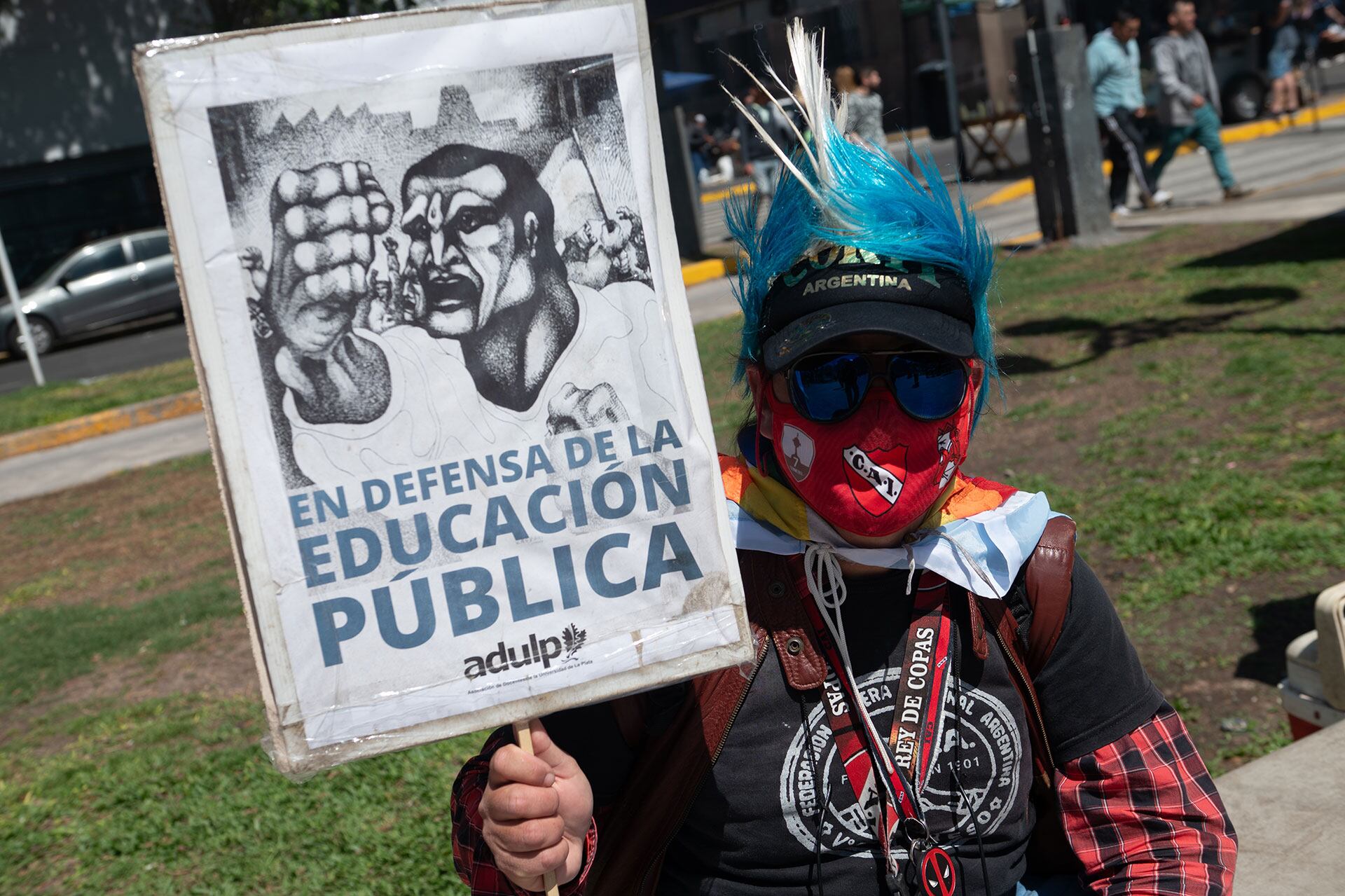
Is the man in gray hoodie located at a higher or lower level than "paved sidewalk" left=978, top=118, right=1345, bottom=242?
higher

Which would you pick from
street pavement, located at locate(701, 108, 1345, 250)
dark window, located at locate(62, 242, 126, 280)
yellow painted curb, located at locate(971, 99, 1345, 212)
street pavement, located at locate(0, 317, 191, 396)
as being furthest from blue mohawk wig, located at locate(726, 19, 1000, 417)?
dark window, located at locate(62, 242, 126, 280)

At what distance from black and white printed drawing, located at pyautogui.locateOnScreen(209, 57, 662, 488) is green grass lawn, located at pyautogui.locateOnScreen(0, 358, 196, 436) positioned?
400 inches

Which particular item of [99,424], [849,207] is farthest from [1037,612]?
[99,424]

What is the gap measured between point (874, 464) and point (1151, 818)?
665 mm

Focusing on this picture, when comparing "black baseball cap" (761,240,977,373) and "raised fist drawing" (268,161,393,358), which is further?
"black baseball cap" (761,240,977,373)

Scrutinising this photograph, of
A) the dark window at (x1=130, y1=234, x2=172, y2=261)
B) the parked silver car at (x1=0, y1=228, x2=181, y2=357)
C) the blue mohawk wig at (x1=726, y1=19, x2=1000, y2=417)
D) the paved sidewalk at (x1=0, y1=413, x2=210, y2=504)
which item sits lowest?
the paved sidewalk at (x1=0, y1=413, x2=210, y2=504)

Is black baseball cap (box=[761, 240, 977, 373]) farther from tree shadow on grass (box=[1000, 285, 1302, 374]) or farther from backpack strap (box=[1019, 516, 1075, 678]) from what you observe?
tree shadow on grass (box=[1000, 285, 1302, 374])

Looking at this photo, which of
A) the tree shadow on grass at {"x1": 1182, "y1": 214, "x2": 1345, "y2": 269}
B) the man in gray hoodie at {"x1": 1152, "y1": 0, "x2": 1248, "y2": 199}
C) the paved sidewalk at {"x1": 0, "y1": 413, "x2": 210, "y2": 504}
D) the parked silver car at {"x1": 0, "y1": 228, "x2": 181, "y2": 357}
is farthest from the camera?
the parked silver car at {"x1": 0, "y1": 228, "x2": 181, "y2": 357}

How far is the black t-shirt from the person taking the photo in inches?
72.1

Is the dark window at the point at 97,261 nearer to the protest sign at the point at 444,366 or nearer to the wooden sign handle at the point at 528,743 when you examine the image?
the protest sign at the point at 444,366

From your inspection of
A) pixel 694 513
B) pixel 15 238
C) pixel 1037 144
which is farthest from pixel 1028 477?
pixel 15 238

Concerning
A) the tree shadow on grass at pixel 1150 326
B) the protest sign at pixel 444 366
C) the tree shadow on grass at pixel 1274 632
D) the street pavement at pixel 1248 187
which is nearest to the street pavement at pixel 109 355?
the street pavement at pixel 1248 187

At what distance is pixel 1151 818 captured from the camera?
189 centimetres

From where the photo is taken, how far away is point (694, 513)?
170cm
